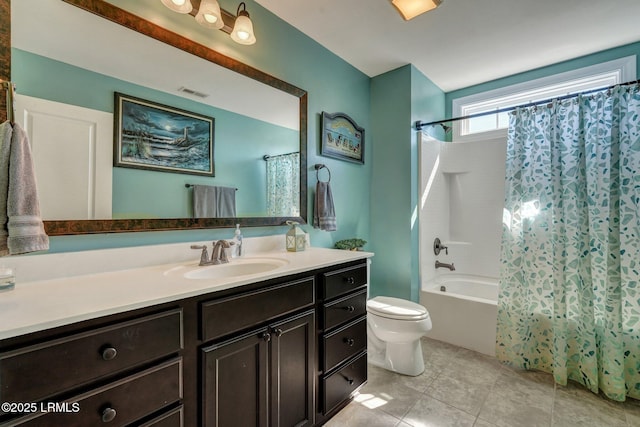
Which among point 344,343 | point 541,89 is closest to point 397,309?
point 344,343

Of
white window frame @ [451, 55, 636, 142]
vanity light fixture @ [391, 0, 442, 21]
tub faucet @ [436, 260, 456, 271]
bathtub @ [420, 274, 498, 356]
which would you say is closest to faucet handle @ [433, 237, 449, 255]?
tub faucet @ [436, 260, 456, 271]

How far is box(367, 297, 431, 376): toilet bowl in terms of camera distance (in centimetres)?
189

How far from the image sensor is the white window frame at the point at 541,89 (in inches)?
89.0

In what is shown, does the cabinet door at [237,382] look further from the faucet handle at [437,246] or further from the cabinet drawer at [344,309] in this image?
the faucet handle at [437,246]

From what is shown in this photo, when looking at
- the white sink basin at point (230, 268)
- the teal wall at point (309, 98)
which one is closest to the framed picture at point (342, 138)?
the teal wall at point (309, 98)

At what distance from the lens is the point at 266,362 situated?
1173mm

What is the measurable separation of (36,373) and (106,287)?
322mm

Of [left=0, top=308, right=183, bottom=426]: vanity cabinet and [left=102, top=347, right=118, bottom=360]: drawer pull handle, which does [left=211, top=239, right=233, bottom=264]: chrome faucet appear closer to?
[left=0, top=308, right=183, bottom=426]: vanity cabinet

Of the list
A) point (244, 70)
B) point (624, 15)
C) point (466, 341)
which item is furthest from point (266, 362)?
point (624, 15)

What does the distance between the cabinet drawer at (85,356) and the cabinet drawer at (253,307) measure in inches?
4.3

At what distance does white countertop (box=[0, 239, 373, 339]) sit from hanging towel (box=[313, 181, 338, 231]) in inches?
28.0

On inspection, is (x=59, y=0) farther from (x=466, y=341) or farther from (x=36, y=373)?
(x=466, y=341)

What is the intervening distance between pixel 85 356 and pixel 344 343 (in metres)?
1.18

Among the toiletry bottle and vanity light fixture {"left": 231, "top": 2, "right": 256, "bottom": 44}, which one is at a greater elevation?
vanity light fixture {"left": 231, "top": 2, "right": 256, "bottom": 44}
